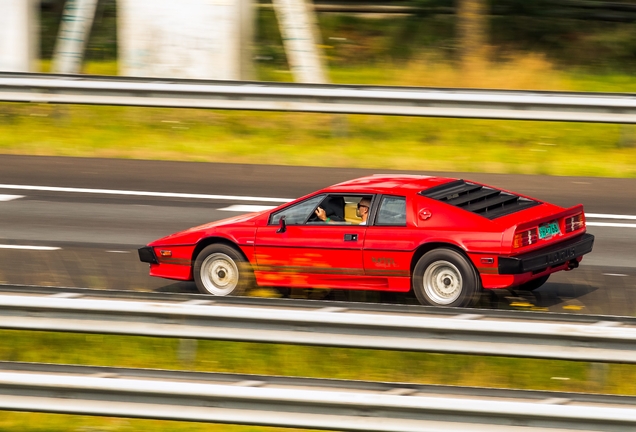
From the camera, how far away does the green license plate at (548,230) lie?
359 inches

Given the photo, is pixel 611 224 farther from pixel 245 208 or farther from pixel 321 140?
pixel 321 140

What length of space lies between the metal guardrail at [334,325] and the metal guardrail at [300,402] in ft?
1.41

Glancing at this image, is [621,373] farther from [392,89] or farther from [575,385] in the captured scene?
[392,89]

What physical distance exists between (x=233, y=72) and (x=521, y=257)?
1004cm

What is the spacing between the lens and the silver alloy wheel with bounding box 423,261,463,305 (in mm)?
9070

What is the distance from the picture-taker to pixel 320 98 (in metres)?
15.8

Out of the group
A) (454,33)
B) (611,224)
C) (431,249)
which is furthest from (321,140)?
(454,33)

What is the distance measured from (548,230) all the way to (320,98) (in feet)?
23.2

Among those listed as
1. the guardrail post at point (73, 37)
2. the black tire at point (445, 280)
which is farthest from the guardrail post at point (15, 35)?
the black tire at point (445, 280)

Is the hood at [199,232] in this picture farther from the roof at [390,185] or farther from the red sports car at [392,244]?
the roof at [390,185]

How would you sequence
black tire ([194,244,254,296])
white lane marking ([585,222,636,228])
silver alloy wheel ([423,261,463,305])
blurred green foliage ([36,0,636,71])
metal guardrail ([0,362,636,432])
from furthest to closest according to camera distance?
blurred green foliage ([36,0,636,71])
white lane marking ([585,222,636,228])
black tire ([194,244,254,296])
silver alloy wheel ([423,261,463,305])
metal guardrail ([0,362,636,432])

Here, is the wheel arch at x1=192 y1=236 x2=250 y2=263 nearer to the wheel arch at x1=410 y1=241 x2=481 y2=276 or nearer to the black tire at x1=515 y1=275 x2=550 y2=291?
the wheel arch at x1=410 y1=241 x2=481 y2=276

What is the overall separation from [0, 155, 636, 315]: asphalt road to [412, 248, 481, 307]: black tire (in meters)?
0.35

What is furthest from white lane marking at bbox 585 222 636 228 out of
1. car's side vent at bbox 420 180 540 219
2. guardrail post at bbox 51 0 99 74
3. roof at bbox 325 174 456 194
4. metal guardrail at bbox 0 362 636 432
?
guardrail post at bbox 51 0 99 74
